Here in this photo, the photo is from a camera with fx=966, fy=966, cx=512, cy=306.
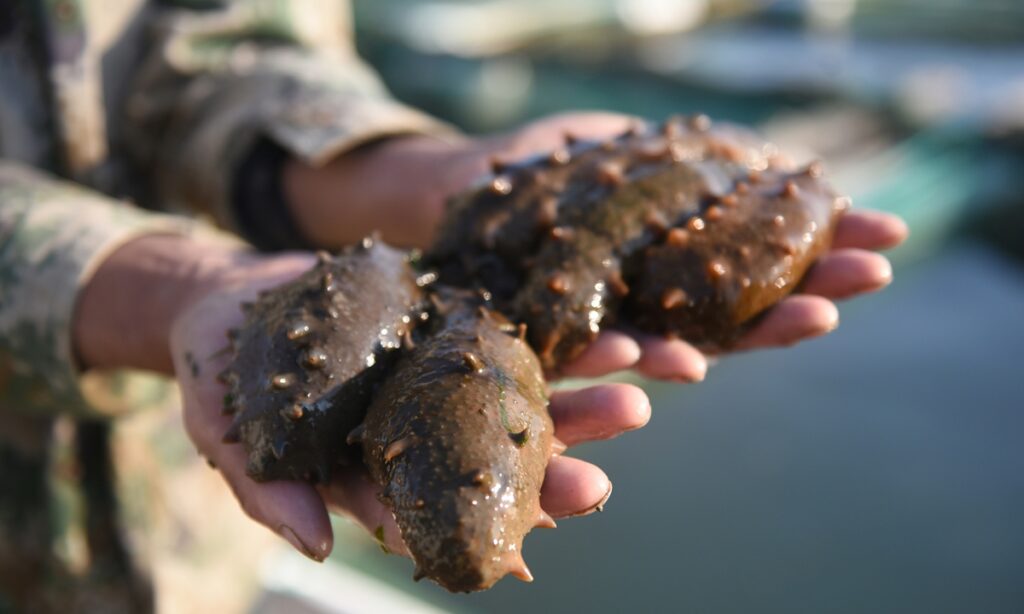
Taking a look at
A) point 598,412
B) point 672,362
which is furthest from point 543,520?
point 672,362

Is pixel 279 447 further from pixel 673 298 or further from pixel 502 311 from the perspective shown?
pixel 673 298

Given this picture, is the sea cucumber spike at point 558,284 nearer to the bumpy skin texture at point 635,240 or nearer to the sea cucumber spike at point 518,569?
the bumpy skin texture at point 635,240

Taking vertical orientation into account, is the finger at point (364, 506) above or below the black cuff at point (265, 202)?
above

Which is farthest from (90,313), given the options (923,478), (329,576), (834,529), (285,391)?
(923,478)

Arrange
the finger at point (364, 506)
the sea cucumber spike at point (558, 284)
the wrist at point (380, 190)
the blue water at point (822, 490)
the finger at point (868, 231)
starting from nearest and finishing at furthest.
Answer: the finger at point (364, 506)
the sea cucumber spike at point (558, 284)
the finger at point (868, 231)
the wrist at point (380, 190)
the blue water at point (822, 490)

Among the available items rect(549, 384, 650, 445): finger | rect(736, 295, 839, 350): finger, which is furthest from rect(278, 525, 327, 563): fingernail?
rect(736, 295, 839, 350): finger

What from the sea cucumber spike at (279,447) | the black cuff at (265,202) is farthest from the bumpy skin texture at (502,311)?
the black cuff at (265,202)
